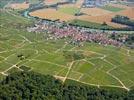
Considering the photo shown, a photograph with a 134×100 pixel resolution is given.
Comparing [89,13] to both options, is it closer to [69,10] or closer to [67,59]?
[69,10]

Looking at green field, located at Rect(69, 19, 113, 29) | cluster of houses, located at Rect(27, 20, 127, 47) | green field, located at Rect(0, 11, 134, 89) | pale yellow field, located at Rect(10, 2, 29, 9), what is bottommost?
pale yellow field, located at Rect(10, 2, 29, 9)

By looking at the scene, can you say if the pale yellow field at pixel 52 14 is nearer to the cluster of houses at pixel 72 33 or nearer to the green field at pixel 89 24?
the green field at pixel 89 24

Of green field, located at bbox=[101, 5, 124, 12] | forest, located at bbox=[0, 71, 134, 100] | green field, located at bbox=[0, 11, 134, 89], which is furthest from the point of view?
green field, located at bbox=[101, 5, 124, 12]

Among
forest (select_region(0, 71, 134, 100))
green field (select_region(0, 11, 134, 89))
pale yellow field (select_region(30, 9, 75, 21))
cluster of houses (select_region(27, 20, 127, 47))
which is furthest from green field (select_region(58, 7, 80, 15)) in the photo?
forest (select_region(0, 71, 134, 100))

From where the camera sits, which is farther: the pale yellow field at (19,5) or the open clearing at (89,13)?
the pale yellow field at (19,5)

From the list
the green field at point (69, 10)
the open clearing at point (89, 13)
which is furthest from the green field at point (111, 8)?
the green field at point (69, 10)

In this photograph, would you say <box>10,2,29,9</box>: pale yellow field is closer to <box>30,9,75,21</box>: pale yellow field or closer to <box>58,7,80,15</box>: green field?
<box>30,9,75,21</box>: pale yellow field

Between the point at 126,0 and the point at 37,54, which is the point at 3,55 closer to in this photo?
the point at 37,54

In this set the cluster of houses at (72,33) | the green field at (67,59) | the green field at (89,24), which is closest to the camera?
the green field at (67,59)
